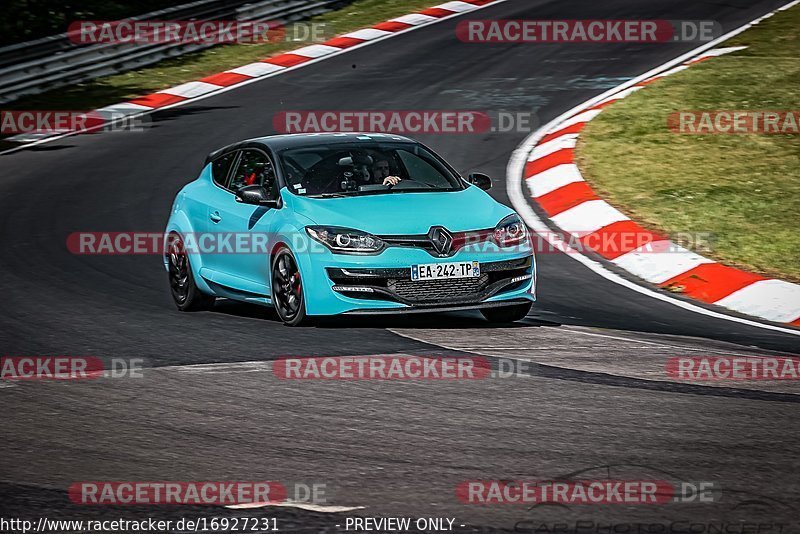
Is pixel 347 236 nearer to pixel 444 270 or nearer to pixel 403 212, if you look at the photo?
A: pixel 403 212

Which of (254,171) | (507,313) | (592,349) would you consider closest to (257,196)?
(254,171)

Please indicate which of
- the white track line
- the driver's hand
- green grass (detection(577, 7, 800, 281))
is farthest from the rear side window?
green grass (detection(577, 7, 800, 281))

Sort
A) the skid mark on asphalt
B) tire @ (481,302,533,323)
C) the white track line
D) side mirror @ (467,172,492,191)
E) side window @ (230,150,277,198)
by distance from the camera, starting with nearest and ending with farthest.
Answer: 1. the skid mark on asphalt
2. tire @ (481,302,533,323)
3. side window @ (230,150,277,198)
4. side mirror @ (467,172,492,191)
5. the white track line

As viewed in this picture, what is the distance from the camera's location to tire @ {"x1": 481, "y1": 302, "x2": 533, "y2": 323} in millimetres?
10117

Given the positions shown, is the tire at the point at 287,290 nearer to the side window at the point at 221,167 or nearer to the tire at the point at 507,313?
the tire at the point at 507,313

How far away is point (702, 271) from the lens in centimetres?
1196

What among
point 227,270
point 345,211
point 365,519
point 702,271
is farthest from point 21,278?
point 365,519

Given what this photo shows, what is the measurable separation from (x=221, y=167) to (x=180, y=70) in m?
12.3

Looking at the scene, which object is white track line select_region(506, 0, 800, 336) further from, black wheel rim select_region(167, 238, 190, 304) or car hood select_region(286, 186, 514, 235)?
black wheel rim select_region(167, 238, 190, 304)

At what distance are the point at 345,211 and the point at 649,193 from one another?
219 inches

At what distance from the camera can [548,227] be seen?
1387cm

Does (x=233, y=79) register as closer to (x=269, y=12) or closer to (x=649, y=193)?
(x=269, y=12)

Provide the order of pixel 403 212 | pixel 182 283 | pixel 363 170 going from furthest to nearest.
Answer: pixel 182 283 → pixel 363 170 → pixel 403 212

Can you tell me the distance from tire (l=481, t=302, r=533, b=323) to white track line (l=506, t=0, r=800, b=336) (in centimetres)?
164
